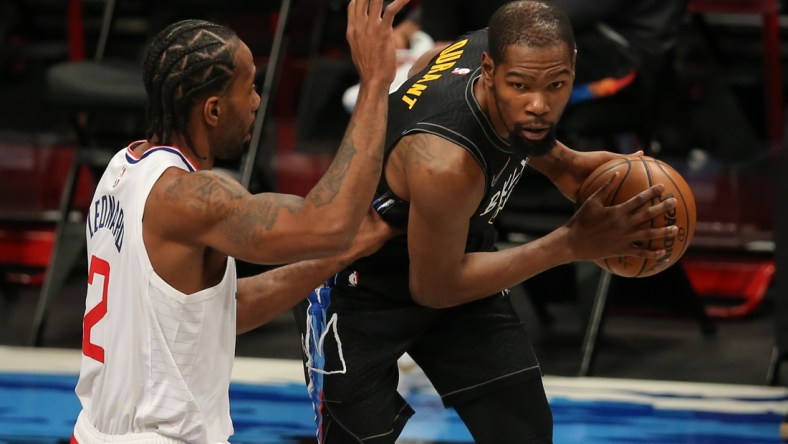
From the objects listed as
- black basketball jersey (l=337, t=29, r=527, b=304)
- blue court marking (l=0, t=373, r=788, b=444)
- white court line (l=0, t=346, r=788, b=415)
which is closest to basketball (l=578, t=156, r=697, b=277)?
black basketball jersey (l=337, t=29, r=527, b=304)

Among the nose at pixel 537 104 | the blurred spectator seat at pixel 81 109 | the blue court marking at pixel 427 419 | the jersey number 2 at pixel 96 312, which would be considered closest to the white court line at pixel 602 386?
the blue court marking at pixel 427 419

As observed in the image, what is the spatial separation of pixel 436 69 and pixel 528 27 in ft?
1.68

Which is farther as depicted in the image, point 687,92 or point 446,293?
point 687,92

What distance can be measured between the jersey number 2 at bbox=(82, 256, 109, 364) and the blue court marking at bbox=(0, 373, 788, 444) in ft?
6.82

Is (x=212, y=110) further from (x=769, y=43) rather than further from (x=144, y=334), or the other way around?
(x=769, y=43)

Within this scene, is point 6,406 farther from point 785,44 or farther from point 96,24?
point 785,44

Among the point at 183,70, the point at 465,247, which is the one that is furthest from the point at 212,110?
the point at 465,247

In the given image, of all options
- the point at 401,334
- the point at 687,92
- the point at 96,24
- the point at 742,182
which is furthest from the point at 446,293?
the point at 96,24

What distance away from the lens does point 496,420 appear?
378 cm

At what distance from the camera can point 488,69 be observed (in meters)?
3.53

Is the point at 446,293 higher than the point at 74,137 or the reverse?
higher

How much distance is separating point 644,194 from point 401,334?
793mm

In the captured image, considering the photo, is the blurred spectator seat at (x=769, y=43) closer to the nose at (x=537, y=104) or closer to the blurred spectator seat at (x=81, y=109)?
the blurred spectator seat at (x=81, y=109)

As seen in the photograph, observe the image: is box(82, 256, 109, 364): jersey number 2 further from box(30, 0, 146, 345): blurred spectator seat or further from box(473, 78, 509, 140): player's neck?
box(30, 0, 146, 345): blurred spectator seat
